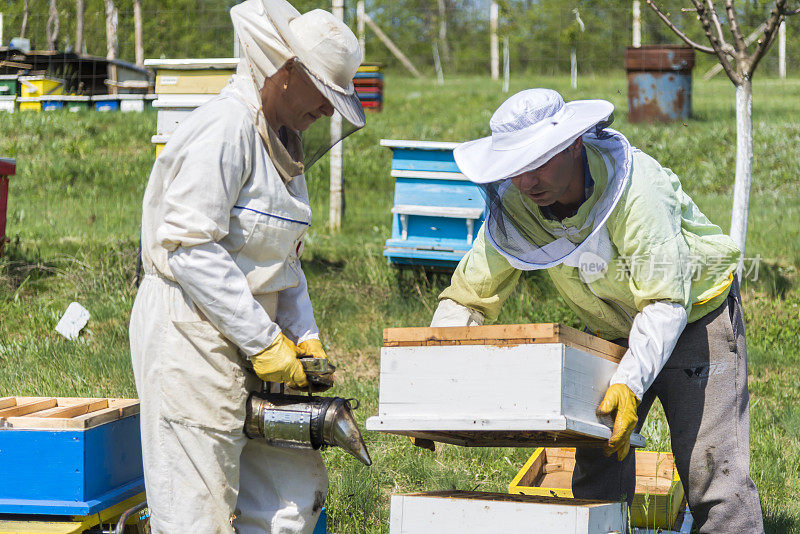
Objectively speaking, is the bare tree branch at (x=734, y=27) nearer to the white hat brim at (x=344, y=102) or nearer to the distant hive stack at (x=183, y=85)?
the distant hive stack at (x=183, y=85)

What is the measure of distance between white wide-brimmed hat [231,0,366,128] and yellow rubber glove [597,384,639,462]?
110cm

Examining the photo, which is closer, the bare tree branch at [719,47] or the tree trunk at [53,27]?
the bare tree branch at [719,47]

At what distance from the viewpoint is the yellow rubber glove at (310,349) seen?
9.14 ft

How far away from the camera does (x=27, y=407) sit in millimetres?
3055

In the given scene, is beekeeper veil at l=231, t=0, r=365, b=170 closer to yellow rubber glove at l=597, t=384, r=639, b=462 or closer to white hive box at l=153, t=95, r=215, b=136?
yellow rubber glove at l=597, t=384, r=639, b=462

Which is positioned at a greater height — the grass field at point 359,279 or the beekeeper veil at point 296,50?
the beekeeper veil at point 296,50

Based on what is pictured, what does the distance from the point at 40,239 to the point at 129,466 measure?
4.67 metres

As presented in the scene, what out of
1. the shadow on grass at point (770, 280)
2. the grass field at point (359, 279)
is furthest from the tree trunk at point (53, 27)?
the shadow on grass at point (770, 280)

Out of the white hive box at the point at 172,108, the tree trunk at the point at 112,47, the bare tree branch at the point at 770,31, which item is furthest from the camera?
the tree trunk at the point at 112,47

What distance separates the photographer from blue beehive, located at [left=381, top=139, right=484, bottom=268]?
17.7 ft

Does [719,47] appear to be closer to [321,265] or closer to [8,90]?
[321,265]

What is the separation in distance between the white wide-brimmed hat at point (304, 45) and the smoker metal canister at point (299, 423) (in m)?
0.87

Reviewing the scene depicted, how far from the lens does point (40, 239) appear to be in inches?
277

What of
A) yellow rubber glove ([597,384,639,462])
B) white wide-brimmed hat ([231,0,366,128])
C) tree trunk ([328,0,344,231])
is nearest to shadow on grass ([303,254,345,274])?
tree trunk ([328,0,344,231])
